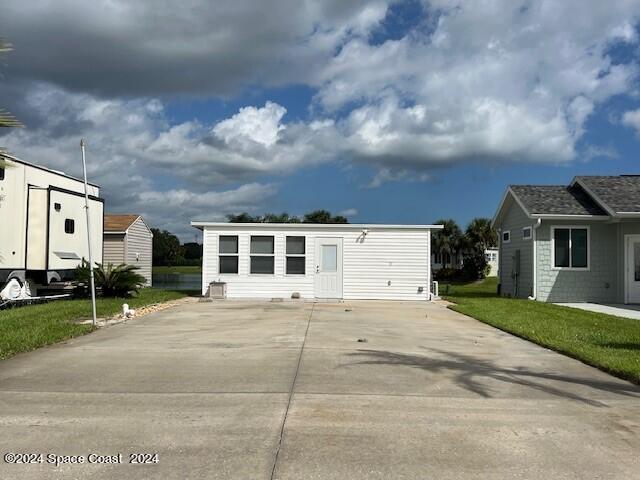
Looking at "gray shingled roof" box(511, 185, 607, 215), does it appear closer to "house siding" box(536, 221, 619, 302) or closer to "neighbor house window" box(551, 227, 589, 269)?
"house siding" box(536, 221, 619, 302)

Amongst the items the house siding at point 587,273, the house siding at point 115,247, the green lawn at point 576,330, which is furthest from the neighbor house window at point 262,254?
the house siding at point 115,247

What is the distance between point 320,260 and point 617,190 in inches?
419

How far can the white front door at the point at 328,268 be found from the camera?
68.5 ft

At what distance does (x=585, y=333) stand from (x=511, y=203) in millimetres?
12306

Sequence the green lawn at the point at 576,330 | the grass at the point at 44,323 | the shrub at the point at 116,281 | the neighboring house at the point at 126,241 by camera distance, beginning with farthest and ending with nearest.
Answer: the neighboring house at the point at 126,241, the shrub at the point at 116,281, the grass at the point at 44,323, the green lawn at the point at 576,330

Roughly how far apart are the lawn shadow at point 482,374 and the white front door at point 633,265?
41.5 ft

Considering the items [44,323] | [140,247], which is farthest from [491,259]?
[44,323]

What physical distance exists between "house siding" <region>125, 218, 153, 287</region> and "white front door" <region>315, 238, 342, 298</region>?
10627 mm

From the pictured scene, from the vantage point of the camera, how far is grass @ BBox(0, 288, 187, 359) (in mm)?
9281

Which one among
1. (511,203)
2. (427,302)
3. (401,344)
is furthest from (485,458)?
(511,203)

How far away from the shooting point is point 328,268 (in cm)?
2098

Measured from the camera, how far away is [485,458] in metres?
4.44

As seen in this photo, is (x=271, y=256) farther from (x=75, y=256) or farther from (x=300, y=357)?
(x=300, y=357)

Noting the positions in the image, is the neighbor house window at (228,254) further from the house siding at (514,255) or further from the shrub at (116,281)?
the house siding at (514,255)
